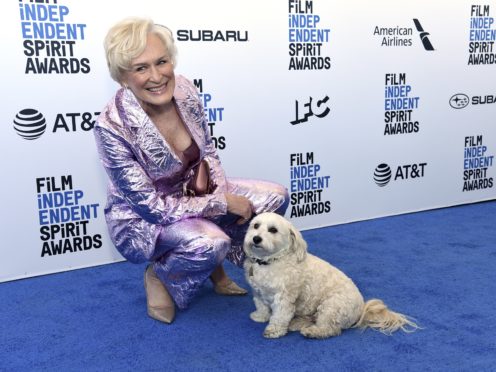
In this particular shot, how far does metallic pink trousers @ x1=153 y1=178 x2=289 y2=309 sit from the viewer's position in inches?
86.0

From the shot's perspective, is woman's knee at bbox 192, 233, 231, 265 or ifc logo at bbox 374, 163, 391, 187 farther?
ifc logo at bbox 374, 163, 391, 187

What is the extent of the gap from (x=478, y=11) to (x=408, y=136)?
3.48ft

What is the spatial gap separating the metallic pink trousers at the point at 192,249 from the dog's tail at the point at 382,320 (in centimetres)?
60

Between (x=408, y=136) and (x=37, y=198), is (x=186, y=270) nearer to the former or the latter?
(x=37, y=198)

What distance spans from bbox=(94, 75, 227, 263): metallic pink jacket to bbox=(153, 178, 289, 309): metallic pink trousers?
0.05 meters

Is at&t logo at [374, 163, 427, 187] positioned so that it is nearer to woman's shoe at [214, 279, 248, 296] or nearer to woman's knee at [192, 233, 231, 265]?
woman's shoe at [214, 279, 248, 296]

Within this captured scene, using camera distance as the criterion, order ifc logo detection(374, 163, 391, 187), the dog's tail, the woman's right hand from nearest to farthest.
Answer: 1. the dog's tail
2. the woman's right hand
3. ifc logo detection(374, 163, 391, 187)

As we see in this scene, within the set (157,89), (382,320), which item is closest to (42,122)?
(157,89)

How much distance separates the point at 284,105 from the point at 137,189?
160 centimetres

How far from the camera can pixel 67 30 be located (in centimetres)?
286

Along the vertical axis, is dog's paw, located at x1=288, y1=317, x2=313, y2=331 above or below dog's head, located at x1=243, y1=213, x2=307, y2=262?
below

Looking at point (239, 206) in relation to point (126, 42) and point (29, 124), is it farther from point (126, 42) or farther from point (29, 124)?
point (29, 124)

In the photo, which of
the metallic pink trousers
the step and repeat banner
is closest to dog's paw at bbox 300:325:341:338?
the metallic pink trousers

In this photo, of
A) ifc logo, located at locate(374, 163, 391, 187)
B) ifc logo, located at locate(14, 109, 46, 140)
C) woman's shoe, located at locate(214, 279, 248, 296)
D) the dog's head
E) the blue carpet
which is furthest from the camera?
ifc logo, located at locate(374, 163, 391, 187)
